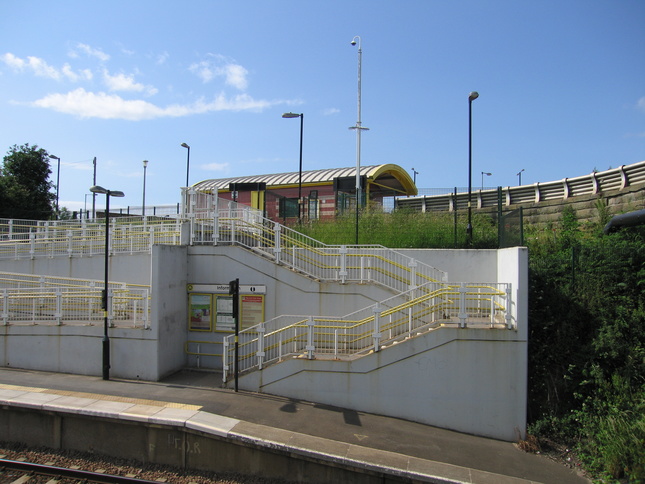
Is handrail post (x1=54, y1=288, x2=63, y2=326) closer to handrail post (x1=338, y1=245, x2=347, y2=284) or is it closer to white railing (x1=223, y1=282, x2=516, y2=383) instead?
white railing (x1=223, y1=282, x2=516, y2=383)

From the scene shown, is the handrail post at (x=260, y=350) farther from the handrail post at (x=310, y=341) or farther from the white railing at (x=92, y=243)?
the white railing at (x=92, y=243)

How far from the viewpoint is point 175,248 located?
12.3 meters

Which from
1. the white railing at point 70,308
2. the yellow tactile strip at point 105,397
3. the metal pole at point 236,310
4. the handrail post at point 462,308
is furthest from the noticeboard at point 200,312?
the handrail post at point 462,308

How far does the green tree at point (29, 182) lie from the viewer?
29516mm

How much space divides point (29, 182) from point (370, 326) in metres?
33.7

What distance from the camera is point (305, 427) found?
8.76 meters

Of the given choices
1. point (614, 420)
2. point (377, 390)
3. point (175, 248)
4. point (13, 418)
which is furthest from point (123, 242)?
point (614, 420)

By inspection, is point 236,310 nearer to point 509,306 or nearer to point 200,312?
point 200,312

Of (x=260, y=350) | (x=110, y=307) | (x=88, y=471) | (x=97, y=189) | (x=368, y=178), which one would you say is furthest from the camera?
(x=368, y=178)

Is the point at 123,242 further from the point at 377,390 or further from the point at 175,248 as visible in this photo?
the point at 377,390

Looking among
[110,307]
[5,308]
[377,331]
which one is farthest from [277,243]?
[5,308]

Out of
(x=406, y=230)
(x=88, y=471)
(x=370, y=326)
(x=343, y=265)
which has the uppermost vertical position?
(x=406, y=230)

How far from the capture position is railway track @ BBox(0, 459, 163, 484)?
24.6 feet

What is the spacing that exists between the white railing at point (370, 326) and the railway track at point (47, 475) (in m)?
3.53
